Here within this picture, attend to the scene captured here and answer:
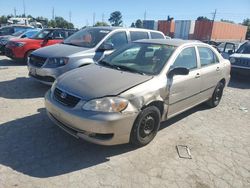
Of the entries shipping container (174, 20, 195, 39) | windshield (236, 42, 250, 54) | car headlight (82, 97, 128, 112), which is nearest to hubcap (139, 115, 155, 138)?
car headlight (82, 97, 128, 112)

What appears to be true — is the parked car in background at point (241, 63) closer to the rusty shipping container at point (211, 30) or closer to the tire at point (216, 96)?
the tire at point (216, 96)

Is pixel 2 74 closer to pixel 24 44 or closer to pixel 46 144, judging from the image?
pixel 24 44

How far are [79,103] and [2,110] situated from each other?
250 centimetres

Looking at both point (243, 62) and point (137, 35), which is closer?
point (137, 35)

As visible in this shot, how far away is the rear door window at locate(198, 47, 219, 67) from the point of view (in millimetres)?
5247

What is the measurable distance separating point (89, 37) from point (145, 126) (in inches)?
156

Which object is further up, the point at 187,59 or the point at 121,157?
the point at 187,59

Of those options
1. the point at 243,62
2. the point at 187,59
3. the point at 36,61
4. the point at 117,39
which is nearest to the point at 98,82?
the point at 187,59

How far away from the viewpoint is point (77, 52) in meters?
6.30

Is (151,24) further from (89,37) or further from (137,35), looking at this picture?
(89,37)

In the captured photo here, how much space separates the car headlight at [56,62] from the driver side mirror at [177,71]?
9.65ft

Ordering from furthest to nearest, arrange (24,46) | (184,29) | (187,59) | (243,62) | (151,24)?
(151,24), (184,29), (24,46), (243,62), (187,59)

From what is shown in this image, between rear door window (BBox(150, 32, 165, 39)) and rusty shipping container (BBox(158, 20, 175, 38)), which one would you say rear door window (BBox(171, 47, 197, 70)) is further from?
rusty shipping container (BBox(158, 20, 175, 38))

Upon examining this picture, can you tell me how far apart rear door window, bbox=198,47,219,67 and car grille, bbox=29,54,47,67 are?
3.77m
